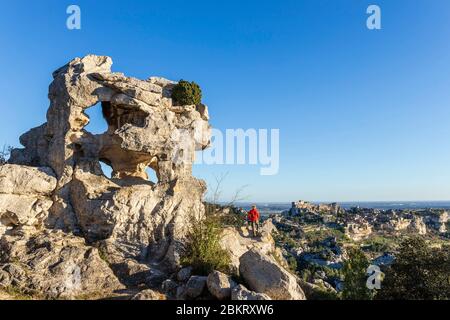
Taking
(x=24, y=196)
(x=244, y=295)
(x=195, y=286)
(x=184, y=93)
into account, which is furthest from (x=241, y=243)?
(x=24, y=196)

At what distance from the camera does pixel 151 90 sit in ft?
60.6

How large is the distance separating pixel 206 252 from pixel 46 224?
811cm

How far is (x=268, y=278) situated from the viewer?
10.5 meters

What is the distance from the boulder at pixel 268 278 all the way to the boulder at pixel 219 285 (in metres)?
0.78

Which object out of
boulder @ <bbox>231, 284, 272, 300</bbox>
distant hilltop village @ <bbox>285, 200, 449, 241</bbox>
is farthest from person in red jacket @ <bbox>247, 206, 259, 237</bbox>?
distant hilltop village @ <bbox>285, 200, 449, 241</bbox>

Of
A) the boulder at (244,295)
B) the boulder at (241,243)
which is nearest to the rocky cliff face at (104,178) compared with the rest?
the boulder at (241,243)

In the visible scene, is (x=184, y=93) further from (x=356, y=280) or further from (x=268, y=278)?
(x=356, y=280)

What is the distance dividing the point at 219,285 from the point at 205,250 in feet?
8.84

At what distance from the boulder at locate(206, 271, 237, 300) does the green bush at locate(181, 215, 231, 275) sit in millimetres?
1558

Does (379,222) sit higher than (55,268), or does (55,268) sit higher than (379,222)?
(55,268)

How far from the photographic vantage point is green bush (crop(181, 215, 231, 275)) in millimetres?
12117

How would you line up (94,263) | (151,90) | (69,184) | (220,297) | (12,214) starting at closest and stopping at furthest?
(220,297) < (94,263) < (12,214) < (69,184) < (151,90)
